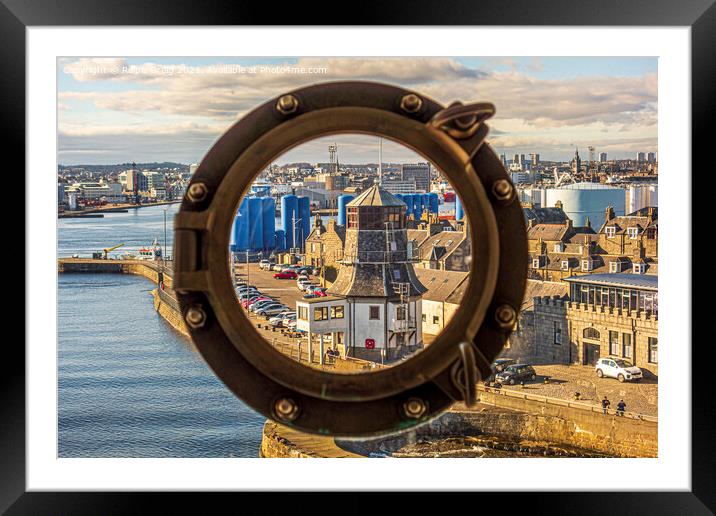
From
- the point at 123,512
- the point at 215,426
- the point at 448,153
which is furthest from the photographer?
the point at 215,426

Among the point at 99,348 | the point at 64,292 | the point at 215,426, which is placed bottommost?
the point at 215,426

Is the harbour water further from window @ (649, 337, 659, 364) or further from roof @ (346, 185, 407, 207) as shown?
roof @ (346, 185, 407, 207)

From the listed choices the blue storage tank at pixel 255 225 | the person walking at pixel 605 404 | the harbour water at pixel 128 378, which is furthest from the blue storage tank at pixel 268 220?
the person walking at pixel 605 404

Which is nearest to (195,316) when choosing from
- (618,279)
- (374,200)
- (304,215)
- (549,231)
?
(374,200)

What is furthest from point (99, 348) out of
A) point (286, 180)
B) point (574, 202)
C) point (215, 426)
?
point (286, 180)

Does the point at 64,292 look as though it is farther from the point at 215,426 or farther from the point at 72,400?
the point at 215,426

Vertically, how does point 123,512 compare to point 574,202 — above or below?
below

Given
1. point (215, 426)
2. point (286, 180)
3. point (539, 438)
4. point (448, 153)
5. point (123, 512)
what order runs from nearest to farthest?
1. point (448, 153)
2. point (123, 512)
3. point (286, 180)
4. point (539, 438)
5. point (215, 426)

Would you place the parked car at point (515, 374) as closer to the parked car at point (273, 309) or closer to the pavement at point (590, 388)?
the pavement at point (590, 388)
